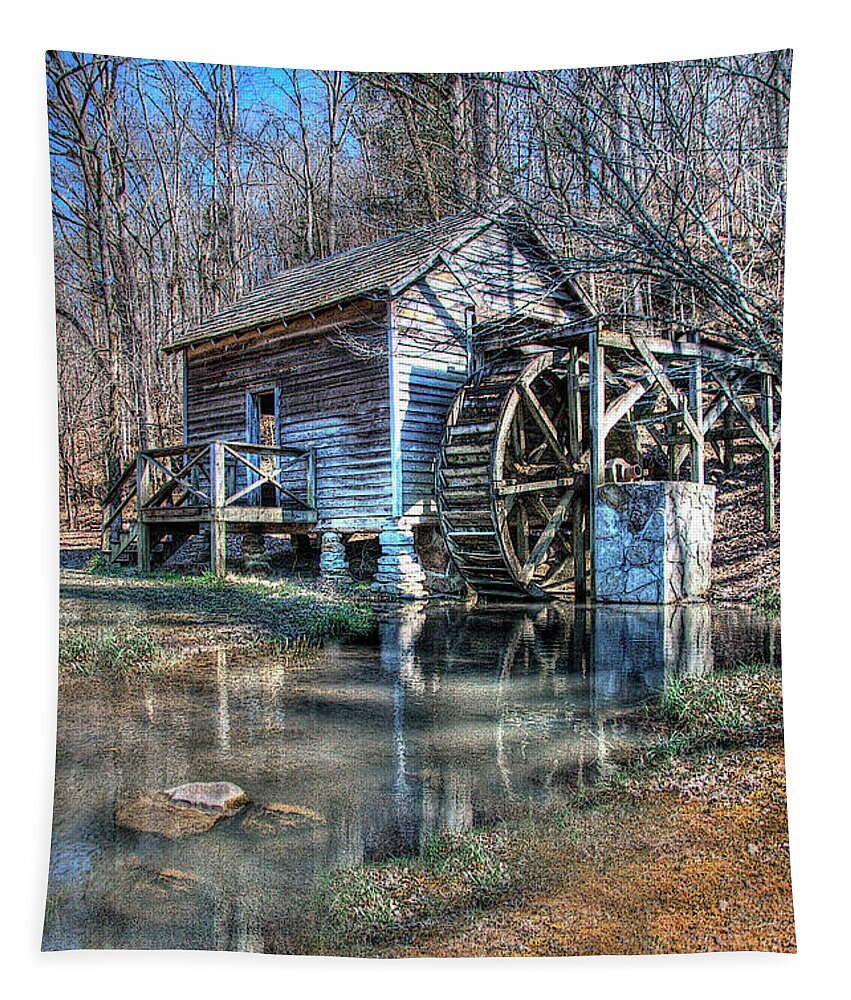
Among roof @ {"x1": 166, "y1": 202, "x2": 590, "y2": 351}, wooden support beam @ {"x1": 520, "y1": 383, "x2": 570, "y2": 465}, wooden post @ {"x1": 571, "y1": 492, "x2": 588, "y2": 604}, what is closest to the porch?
roof @ {"x1": 166, "y1": 202, "x2": 590, "y2": 351}

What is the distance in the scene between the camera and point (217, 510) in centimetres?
507

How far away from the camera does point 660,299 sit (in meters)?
4.18

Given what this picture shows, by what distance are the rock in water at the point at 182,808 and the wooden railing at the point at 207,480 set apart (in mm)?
1267

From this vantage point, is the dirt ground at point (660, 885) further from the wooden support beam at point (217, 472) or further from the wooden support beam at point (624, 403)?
the wooden support beam at point (217, 472)

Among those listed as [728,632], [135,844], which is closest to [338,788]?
[135,844]

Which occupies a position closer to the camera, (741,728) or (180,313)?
(741,728)

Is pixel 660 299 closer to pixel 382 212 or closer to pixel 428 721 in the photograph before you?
pixel 382 212

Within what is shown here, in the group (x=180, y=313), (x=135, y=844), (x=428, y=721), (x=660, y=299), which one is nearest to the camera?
(x=135, y=844)

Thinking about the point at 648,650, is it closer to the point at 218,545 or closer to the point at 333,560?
the point at 333,560

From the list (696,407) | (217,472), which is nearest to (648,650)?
(696,407)

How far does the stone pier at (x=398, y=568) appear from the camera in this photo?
493cm

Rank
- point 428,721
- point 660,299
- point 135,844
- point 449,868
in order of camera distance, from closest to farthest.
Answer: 1. point 449,868
2. point 135,844
3. point 428,721
4. point 660,299

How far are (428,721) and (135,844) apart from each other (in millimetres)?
1342

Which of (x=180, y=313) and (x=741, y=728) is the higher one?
(x=180, y=313)
